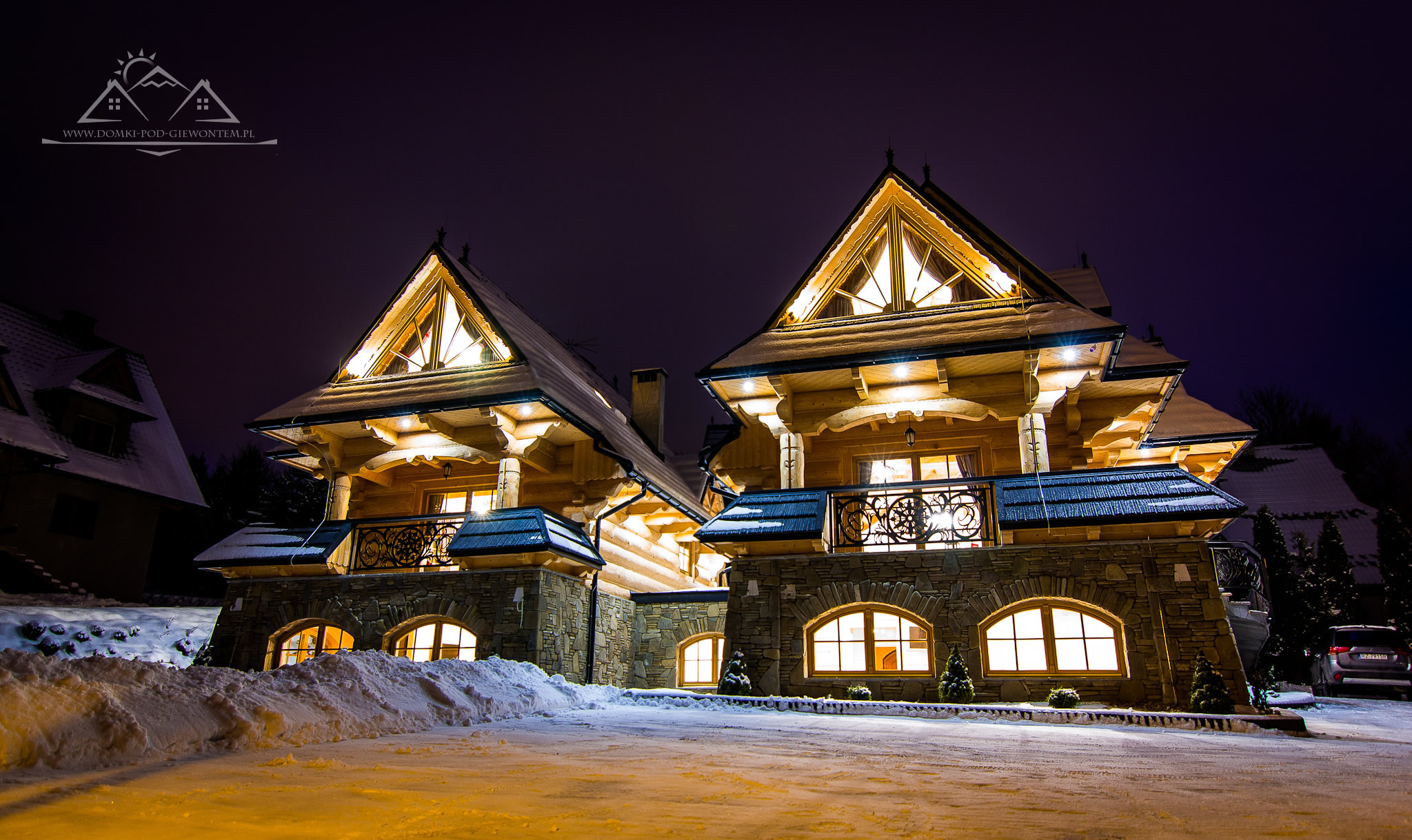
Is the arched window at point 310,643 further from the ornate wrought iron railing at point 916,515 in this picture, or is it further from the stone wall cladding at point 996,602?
the ornate wrought iron railing at point 916,515

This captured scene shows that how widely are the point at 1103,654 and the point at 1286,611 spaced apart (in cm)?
1765

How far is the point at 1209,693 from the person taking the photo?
8.68m

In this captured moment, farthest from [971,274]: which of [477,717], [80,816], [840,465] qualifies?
[80,816]

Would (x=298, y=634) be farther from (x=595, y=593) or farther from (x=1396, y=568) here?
(x=1396, y=568)

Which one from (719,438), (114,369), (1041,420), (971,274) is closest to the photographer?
(1041,420)

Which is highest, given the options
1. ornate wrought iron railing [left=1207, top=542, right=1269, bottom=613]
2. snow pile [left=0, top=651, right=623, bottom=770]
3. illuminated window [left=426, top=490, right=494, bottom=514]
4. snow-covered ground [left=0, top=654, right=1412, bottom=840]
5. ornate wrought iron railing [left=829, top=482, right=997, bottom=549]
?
illuminated window [left=426, top=490, right=494, bottom=514]

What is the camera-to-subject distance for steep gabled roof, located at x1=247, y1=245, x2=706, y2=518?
13.6 m

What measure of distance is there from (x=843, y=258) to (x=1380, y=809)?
11.3 meters

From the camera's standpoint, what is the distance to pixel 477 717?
7309 mm

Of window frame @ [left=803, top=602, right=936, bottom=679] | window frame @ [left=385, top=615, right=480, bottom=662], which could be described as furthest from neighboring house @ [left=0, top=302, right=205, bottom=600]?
window frame @ [left=803, top=602, right=936, bottom=679]

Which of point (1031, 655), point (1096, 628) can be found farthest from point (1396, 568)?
point (1031, 655)

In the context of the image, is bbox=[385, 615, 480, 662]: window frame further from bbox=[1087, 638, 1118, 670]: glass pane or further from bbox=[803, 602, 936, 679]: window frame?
bbox=[1087, 638, 1118, 670]: glass pane

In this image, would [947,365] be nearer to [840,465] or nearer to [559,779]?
[840,465]

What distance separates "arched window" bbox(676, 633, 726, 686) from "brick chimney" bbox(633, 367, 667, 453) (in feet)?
19.2
